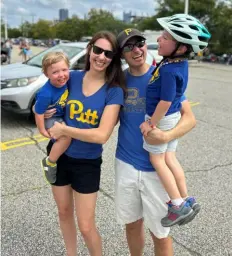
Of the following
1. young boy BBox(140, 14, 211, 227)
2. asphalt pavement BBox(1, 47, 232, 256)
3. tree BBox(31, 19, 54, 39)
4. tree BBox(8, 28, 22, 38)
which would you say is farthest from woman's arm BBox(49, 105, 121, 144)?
tree BBox(8, 28, 22, 38)

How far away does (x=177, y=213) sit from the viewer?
202cm

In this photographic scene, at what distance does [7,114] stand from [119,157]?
5.66 m

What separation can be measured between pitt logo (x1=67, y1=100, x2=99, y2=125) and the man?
0.63ft

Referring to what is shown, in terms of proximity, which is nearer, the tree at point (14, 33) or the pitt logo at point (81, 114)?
the pitt logo at point (81, 114)

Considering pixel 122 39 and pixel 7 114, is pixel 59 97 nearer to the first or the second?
pixel 122 39

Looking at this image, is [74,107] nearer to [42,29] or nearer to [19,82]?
[19,82]

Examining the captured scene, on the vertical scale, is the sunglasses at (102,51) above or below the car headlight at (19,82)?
above

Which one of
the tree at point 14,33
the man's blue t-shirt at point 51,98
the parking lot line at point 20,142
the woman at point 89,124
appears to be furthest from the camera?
the tree at point 14,33

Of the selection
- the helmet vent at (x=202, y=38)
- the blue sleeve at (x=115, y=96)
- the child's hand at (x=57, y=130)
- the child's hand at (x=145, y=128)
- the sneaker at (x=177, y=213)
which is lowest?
the sneaker at (x=177, y=213)

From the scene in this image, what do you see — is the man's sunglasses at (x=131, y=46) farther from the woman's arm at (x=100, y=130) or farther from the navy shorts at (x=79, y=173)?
the navy shorts at (x=79, y=173)

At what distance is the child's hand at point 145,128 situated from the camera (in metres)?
1.99

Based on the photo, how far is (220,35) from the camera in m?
35.3

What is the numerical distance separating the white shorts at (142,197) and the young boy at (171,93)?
9 cm

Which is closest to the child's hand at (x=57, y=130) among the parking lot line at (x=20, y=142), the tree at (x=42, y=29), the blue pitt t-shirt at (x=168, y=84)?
the blue pitt t-shirt at (x=168, y=84)
